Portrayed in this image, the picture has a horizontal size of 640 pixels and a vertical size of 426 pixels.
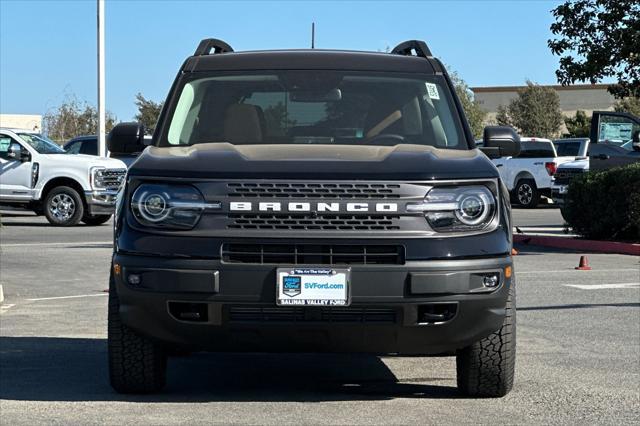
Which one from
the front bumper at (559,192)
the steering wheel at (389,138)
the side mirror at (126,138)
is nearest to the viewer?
the steering wheel at (389,138)

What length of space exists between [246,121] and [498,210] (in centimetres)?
180

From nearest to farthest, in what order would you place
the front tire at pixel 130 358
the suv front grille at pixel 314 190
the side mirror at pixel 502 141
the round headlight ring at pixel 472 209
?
the suv front grille at pixel 314 190
the round headlight ring at pixel 472 209
the front tire at pixel 130 358
the side mirror at pixel 502 141

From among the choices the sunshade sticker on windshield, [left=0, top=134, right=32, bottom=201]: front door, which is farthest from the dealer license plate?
[left=0, top=134, right=32, bottom=201]: front door

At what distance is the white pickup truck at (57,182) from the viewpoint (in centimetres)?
2517

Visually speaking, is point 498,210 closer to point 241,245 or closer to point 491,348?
point 491,348

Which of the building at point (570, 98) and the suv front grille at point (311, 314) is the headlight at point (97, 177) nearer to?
the suv front grille at point (311, 314)

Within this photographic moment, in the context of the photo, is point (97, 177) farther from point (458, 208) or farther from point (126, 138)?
point (458, 208)

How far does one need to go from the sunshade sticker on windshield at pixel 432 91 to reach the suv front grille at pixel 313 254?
1.79 metres

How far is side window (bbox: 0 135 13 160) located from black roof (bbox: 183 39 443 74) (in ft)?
59.0

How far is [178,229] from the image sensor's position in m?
6.62

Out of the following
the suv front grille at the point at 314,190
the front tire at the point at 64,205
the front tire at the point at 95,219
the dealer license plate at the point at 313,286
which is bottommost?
the front tire at the point at 95,219

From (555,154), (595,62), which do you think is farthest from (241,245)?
(555,154)

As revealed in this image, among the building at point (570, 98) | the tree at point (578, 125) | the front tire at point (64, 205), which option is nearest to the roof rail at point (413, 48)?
the front tire at point (64, 205)

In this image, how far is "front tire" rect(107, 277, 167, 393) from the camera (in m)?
6.96
